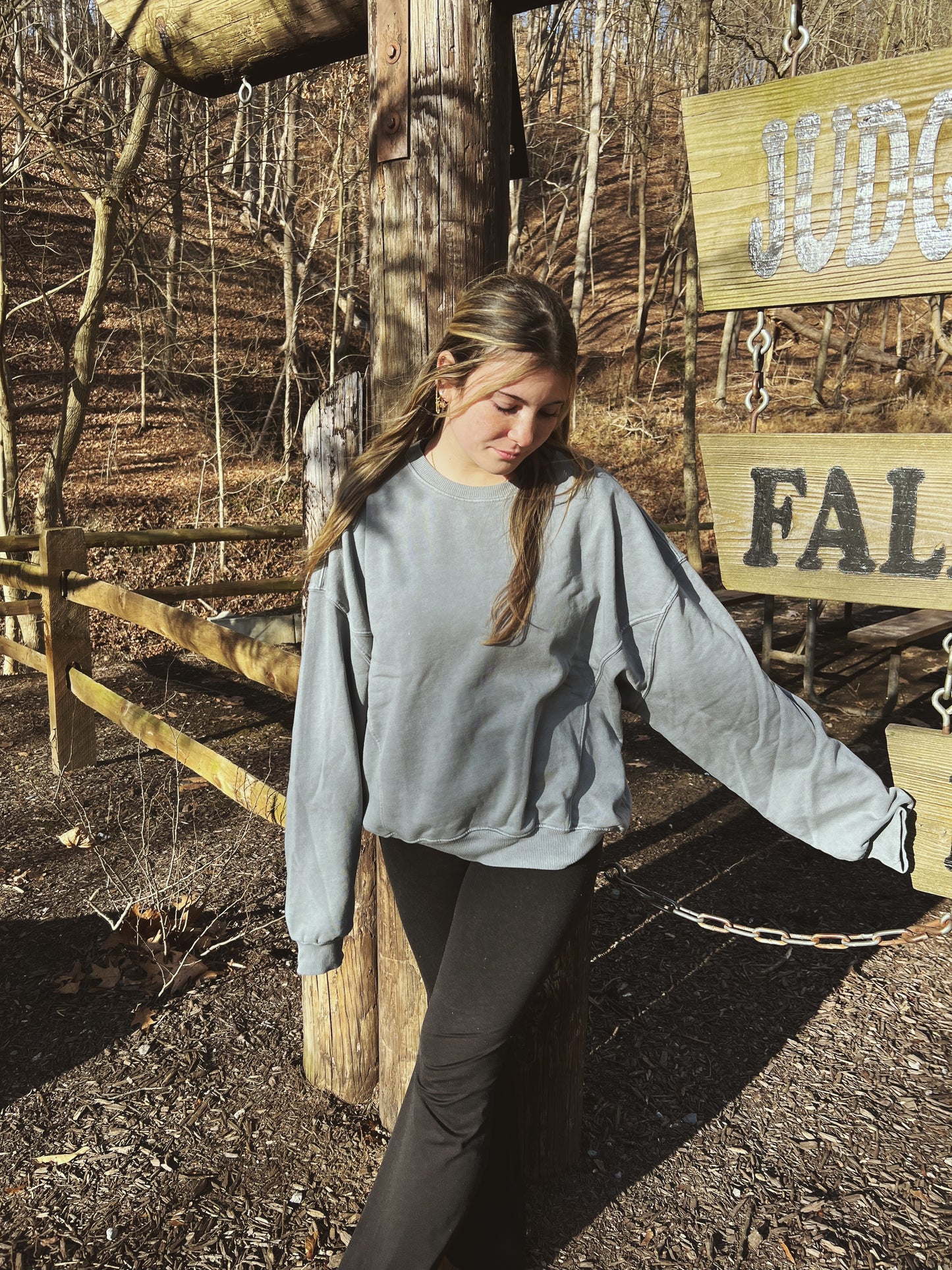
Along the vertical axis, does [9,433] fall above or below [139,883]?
above

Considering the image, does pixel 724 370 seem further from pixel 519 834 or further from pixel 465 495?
pixel 519 834

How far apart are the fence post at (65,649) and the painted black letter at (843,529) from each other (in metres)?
4.11

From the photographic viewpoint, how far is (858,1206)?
7.95 feet

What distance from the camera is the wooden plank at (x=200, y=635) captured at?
318 cm

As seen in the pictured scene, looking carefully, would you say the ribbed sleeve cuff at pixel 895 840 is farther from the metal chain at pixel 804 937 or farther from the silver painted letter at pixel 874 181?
the silver painted letter at pixel 874 181

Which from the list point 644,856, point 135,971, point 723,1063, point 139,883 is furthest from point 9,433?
point 723,1063

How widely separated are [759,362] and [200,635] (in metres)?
2.67

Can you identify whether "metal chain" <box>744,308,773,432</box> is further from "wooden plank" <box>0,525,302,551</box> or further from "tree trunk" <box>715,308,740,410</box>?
"tree trunk" <box>715,308,740,410</box>

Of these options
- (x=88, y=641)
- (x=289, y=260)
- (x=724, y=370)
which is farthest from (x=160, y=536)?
(x=724, y=370)

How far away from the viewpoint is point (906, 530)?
73.5 inches

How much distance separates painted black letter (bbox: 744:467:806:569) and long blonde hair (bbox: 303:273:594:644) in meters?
0.39

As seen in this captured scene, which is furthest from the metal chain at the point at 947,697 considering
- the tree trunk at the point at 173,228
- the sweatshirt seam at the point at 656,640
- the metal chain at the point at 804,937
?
the tree trunk at the point at 173,228

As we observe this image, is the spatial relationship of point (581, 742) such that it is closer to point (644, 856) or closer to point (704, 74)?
point (644, 856)

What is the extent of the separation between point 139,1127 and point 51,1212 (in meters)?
0.31
